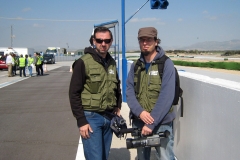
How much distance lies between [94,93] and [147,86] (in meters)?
0.55

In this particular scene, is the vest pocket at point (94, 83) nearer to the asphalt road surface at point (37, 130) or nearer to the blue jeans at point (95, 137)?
the blue jeans at point (95, 137)

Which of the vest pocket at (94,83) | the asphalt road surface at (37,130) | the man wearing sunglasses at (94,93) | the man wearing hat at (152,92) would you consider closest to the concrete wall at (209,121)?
the man wearing hat at (152,92)

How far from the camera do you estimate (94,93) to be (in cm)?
267

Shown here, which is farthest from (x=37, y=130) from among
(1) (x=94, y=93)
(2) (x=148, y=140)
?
(2) (x=148, y=140)

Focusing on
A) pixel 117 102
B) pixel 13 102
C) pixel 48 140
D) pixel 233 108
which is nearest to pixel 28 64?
pixel 13 102

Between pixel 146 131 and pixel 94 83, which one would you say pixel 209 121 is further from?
pixel 94 83

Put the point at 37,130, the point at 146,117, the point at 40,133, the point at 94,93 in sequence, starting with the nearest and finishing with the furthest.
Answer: the point at 146,117
the point at 94,93
the point at 40,133
the point at 37,130

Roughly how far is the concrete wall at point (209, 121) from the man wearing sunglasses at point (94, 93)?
0.97 m

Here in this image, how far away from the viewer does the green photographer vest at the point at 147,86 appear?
2615 millimetres

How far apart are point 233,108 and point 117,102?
1.32 m

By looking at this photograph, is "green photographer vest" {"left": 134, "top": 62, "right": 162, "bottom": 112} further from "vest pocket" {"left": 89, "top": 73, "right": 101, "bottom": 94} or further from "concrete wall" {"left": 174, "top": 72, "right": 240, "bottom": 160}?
"concrete wall" {"left": 174, "top": 72, "right": 240, "bottom": 160}

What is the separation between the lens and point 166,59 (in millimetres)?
2617

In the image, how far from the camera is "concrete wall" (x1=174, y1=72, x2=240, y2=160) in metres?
2.10

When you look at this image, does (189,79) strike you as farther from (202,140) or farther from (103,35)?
(103,35)
